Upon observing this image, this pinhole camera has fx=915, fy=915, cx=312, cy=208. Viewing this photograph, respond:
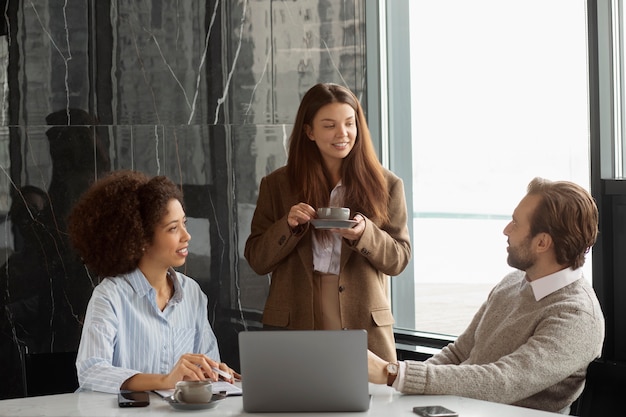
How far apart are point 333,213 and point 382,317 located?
1.79 ft

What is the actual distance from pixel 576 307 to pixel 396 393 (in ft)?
1.92

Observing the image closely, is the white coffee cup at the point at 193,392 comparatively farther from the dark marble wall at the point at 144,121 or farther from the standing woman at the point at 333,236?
the dark marble wall at the point at 144,121

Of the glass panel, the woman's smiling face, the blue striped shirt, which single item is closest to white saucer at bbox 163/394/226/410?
the blue striped shirt

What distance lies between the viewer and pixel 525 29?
163 inches

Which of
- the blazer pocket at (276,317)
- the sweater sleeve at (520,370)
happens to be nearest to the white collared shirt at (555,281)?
the sweater sleeve at (520,370)

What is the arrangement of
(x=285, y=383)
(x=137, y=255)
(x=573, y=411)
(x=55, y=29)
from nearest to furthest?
1. (x=285, y=383)
2. (x=573, y=411)
3. (x=137, y=255)
4. (x=55, y=29)

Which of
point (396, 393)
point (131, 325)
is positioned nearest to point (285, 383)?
point (396, 393)

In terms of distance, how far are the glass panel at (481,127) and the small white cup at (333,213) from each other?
3.75ft

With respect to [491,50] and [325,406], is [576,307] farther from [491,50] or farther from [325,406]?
[491,50]

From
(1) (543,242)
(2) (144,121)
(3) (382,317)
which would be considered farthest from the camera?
(2) (144,121)

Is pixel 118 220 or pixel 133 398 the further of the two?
pixel 118 220

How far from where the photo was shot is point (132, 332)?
2920 mm

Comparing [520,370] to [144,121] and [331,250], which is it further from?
[144,121]

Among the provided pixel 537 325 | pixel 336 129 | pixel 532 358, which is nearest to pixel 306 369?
pixel 532 358
